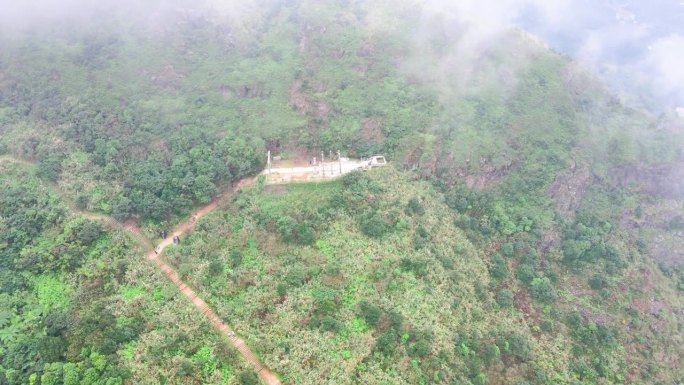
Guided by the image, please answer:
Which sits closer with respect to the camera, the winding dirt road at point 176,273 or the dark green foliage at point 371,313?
the winding dirt road at point 176,273

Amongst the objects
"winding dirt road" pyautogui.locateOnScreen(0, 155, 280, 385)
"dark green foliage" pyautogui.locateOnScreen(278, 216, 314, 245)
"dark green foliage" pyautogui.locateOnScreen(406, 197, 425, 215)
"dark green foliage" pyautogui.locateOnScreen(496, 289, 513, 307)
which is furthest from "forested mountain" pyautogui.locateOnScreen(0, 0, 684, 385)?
"winding dirt road" pyautogui.locateOnScreen(0, 155, 280, 385)

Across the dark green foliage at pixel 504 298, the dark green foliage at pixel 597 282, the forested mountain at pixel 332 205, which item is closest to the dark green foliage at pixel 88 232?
the forested mountain at pixel 332 205

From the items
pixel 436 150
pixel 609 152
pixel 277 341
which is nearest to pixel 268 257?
pixel 277 341

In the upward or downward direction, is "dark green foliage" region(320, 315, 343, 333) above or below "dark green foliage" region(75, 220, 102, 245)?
below

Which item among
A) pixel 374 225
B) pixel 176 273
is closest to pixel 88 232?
pixel 176 273

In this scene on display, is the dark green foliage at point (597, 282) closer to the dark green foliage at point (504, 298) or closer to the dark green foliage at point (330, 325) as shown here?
the dark green foliage at point (504, 298)

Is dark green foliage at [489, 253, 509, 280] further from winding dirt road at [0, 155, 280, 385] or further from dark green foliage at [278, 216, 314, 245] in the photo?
winding dirt road at [0, 155, 280, 385]

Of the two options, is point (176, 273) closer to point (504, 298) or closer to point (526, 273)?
point (504, 298)
